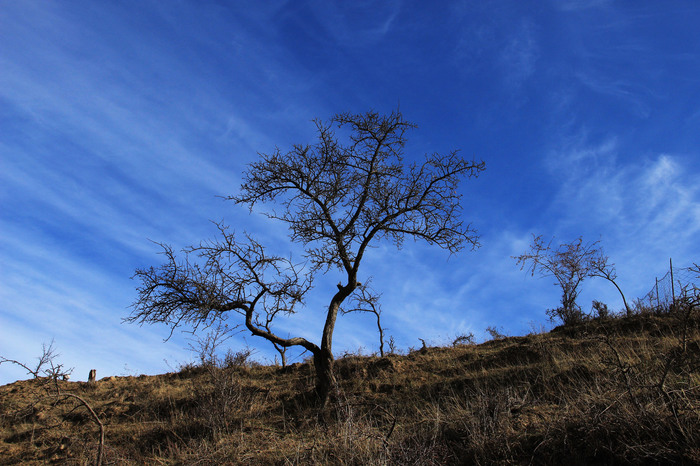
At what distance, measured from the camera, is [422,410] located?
30.7 feet

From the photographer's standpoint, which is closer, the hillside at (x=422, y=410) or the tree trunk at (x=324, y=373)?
the hillside at (x=422, y=410)

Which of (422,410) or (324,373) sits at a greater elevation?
(324,373)

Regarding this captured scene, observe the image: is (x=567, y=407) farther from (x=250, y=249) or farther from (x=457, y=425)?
(x=250, y=249)

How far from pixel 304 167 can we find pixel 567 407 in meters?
8.05

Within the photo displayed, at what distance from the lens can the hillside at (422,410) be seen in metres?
5.92

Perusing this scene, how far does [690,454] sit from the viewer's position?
5.05 m

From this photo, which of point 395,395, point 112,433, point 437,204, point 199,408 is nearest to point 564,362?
point 395,395

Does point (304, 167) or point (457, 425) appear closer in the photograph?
point (457, 425)

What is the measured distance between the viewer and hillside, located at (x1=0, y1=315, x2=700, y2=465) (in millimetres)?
5918

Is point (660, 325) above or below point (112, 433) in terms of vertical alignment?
above

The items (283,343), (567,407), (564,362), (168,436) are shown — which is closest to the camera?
(567,407)

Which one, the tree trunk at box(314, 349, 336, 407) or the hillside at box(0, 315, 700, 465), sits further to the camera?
the tree trunk at box(314, 349, 336, 407)

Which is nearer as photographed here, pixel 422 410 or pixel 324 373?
pixel 422 410

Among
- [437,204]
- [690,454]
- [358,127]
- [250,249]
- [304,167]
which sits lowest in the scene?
[690,454]
